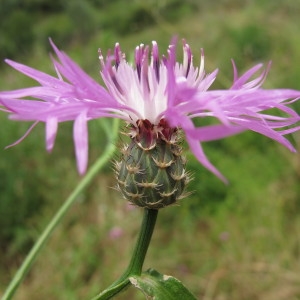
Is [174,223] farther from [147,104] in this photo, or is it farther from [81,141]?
[81,141]

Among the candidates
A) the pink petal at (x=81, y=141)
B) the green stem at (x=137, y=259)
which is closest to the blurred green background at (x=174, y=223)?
the green stem at (x=137, y=259)

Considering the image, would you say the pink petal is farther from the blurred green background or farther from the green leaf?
the blurred green background

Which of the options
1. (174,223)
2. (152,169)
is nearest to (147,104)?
(152,169)

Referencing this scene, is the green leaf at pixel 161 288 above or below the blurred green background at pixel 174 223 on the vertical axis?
above

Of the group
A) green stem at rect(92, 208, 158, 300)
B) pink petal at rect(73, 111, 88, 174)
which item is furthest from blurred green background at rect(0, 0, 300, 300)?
pink petal at rect(73, 111, 88, 174)

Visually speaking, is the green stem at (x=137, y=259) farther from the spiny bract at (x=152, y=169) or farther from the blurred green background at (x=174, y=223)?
the blurred green background at (x=174, y=223)

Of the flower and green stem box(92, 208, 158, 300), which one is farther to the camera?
green stem box(92, 208, 158, 300)
